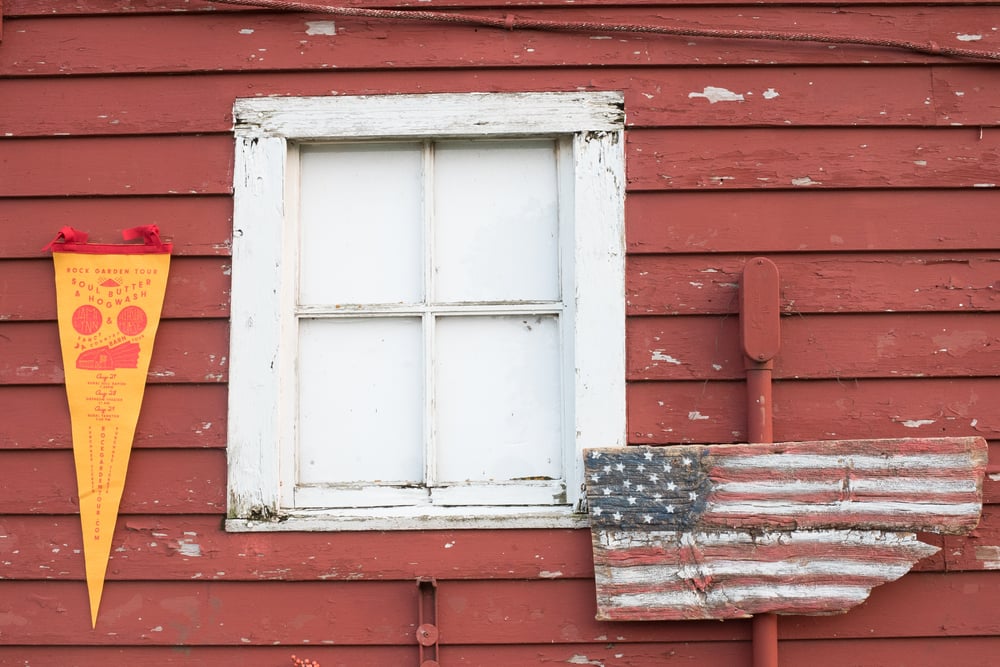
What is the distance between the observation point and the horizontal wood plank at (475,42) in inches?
99.6

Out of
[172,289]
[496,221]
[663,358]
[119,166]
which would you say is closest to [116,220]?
[119,166]

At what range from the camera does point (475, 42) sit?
255 centimetres

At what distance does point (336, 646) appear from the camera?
94.6 inches

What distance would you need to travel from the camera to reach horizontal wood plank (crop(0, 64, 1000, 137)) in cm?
251

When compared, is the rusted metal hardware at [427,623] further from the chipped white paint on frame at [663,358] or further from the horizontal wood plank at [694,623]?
the chipped white paint on frame at [663,358]

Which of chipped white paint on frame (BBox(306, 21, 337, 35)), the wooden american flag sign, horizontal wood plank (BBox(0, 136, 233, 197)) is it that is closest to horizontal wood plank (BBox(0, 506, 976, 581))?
the wooden american flag sign

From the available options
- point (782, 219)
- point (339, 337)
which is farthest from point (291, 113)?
point (782, 219)

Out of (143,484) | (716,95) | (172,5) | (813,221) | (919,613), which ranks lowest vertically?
(919,613)

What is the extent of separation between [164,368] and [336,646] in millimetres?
883

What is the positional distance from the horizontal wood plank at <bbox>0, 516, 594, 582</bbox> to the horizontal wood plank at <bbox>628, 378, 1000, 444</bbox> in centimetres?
38

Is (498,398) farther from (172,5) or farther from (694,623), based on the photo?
(172,5)

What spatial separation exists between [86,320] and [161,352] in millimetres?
224

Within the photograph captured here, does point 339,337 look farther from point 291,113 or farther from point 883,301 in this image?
point 883,301

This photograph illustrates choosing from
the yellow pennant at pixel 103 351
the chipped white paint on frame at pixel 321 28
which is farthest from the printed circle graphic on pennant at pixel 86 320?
the chipped white paint on frame at pixel 321 28
